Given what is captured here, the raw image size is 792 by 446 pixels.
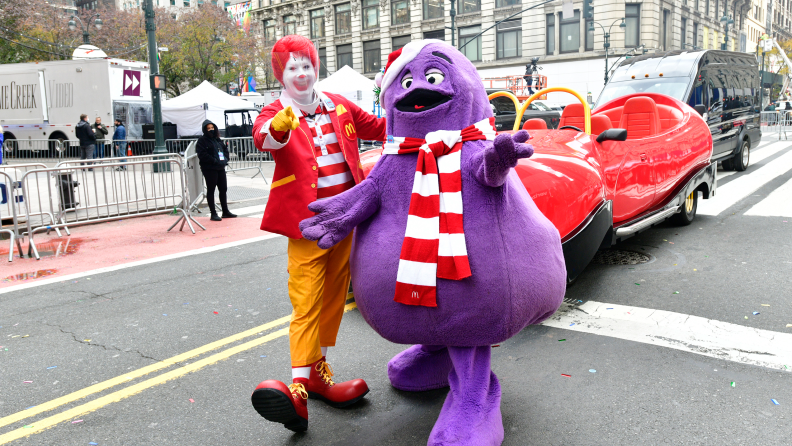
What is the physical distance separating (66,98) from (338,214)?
2522 cm

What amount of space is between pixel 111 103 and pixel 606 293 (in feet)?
74.2

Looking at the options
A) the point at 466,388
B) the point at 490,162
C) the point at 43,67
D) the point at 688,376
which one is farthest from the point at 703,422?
the point at 43,67

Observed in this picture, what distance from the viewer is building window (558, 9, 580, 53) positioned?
39.9 meters

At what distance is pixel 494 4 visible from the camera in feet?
138

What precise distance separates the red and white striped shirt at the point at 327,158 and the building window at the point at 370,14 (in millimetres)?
48177

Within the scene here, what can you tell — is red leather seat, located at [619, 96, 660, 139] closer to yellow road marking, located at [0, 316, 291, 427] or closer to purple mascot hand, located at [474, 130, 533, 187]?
yellow road marking, located at [0, 316, 291, 427]

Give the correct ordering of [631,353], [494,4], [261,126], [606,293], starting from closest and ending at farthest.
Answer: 1. [261,126]
2. [631,353]
3. [606,293]
4. [494,4]

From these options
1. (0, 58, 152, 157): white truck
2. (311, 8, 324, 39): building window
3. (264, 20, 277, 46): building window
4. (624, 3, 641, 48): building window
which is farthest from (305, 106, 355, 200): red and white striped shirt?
(264, 20, 277, 46): building window

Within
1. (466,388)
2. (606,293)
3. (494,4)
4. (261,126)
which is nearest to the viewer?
(466,388)

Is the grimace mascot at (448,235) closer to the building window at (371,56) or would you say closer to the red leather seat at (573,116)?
the red leather seat at (573,116)

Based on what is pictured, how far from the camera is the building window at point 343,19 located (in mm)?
50656

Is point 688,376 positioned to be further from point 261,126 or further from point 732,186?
point 732,186

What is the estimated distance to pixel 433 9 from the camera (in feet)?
149

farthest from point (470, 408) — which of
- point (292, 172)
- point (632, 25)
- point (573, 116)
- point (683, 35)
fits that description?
point (683, 35)
